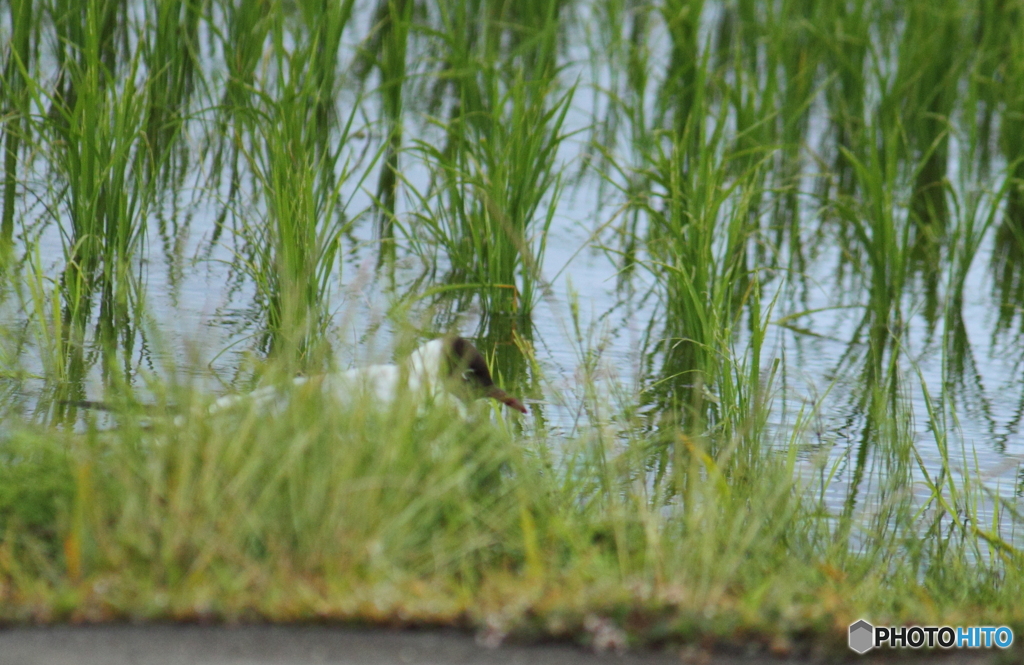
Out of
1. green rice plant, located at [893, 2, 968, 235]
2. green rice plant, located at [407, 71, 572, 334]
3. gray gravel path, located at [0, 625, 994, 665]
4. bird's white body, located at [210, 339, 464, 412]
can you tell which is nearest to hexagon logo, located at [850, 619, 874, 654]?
gray gravel path, located at [0, 625, 994, 665]

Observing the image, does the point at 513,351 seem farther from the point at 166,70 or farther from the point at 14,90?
the point at 14,90

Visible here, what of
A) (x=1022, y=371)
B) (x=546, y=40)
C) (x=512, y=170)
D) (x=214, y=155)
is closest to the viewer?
(x=512, y=170)

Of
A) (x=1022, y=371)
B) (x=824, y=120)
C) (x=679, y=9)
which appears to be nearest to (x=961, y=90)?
(x=824, y=120)

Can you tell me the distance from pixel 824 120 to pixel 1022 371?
4230 millimetres

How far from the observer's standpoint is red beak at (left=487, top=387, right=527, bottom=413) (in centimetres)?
373

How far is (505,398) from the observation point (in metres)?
3.76

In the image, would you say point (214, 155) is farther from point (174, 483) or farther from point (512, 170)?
point (174, 483)

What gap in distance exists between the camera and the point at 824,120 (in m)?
9.42

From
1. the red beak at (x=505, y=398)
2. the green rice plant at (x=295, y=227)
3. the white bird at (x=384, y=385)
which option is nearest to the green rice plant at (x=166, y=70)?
the green rice plant at (x=295, y=227)

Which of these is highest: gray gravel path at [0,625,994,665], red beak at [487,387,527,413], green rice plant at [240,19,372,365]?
green rice plant at [240,19,372,365]

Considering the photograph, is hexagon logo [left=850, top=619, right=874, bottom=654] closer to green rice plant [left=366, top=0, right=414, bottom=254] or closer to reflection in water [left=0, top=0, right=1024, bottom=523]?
reflection in water [left=0, top=0, right=1024, bottom=523]
